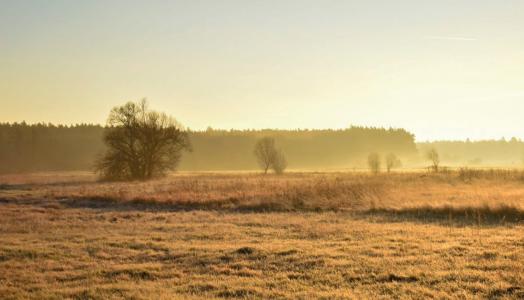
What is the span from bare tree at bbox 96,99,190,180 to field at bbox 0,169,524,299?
1545 inches

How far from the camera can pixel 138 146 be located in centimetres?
6625

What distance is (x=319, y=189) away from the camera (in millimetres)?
28297

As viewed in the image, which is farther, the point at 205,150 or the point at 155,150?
the point at 205,150

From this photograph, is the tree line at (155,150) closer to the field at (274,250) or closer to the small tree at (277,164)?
the small tree at (277,164)

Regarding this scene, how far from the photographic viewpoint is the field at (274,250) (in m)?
9.47

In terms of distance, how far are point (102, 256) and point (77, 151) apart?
167m

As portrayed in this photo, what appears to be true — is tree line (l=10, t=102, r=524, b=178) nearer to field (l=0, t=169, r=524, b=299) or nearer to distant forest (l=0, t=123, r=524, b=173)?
distant forest (l=0, t=123, r=524, b=173)

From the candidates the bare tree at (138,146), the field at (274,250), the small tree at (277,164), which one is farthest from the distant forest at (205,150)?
the field at (274,250)

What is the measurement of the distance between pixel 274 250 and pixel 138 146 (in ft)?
185

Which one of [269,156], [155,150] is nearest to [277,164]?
[269,156]

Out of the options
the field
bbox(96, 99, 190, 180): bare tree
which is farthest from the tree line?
the field

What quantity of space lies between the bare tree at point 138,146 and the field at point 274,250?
3923 cm

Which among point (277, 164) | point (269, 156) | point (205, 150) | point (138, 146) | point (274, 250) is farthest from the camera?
point (205, 150)

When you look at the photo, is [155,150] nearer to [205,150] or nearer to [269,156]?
[269,156]
